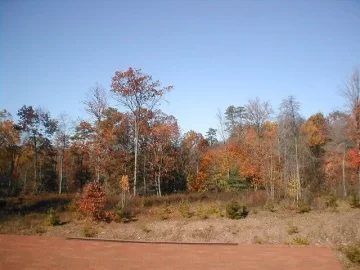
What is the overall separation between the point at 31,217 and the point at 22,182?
1073 inches

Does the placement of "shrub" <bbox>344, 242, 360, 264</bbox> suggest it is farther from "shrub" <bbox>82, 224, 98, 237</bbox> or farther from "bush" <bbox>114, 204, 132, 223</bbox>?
"bush" <bbox>114, 204, 132, 223</bbox>

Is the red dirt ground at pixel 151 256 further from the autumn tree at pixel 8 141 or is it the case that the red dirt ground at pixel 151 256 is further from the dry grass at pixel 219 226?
the autumn tree at pixel 8 141

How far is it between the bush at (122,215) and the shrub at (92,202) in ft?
2.43

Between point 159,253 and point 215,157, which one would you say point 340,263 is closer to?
point 159,253

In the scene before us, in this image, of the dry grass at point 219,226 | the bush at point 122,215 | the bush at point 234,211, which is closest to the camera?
the dry grass at point 219,226

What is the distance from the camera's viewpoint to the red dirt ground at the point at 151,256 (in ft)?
25.6

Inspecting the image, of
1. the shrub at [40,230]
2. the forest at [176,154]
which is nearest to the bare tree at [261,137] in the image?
the forest at [176,154]

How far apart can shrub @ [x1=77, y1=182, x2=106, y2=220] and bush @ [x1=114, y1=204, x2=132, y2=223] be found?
29.1 inches

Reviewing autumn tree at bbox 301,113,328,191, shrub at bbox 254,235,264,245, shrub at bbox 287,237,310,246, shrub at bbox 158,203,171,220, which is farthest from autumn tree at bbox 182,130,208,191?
shrub at bbox 287,237,310,246

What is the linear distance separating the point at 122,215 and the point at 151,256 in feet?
19.1

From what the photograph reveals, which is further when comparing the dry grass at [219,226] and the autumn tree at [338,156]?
the autumn tree at [338,156]

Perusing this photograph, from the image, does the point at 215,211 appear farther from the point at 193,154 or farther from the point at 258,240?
the point at 193,154

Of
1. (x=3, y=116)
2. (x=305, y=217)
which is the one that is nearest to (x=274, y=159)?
(x=305, y=217)

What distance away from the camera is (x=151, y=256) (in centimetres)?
877
